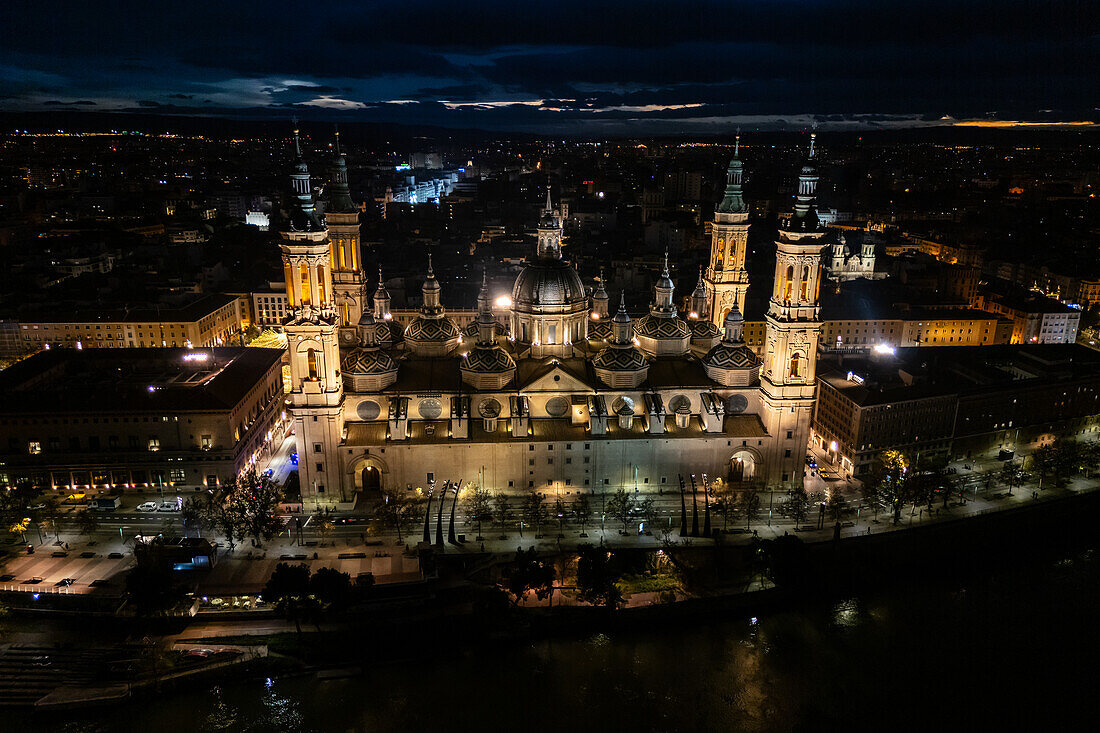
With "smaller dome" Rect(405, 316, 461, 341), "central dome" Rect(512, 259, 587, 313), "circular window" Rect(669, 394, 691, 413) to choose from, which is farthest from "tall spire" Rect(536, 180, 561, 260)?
"circular window" Rect(669, 394, 691, 413)

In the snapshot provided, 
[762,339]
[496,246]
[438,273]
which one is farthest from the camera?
[496,246]

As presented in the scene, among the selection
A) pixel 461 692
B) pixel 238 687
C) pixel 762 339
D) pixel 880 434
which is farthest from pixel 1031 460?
pixel 238 687

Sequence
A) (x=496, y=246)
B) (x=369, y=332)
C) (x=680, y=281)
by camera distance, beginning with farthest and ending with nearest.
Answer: (x=496, y=246)
(x=680, y=281)
(x=369, y=332)

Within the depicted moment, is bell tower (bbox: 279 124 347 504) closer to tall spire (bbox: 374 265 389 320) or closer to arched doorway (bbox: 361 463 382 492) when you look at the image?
arched doorway (bbox: 361 463 382 492)

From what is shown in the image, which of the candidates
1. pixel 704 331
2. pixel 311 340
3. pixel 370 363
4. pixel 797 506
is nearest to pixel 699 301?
pixel 704 331

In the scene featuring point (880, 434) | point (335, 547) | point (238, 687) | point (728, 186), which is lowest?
point (238, 687)

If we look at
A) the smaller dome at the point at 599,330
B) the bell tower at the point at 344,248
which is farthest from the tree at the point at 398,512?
the smaller dome at the point at 599,330

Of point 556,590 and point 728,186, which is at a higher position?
point 728,186

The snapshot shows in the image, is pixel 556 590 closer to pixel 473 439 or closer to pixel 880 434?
pixel 473 439
